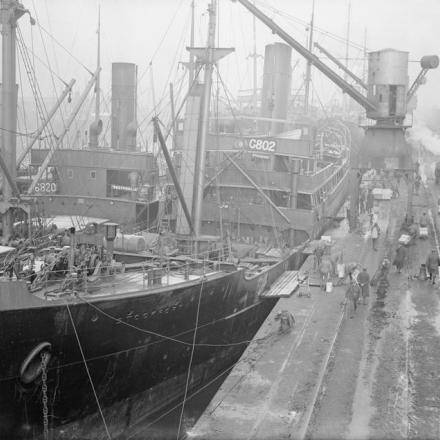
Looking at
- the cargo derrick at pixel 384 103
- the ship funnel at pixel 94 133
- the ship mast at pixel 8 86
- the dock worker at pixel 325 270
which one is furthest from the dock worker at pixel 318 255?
the ship funnel at pixel 94 133

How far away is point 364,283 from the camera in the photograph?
15.5 meters

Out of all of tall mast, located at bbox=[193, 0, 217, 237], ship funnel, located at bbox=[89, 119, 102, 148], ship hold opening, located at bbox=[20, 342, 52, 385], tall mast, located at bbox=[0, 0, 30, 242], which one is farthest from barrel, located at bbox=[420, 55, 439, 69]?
ship hold opening, located at bbox=[20, 342, 52, 385]

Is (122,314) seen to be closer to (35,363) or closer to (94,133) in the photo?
(35,363)

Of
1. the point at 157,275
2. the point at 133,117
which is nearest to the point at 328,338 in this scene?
the point at 157,275

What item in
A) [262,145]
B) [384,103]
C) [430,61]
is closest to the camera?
[384,103]

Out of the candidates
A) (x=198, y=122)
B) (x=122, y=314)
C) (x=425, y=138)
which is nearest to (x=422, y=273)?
(x=198, y=122)

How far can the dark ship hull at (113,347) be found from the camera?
35.9ft

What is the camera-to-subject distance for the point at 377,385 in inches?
431

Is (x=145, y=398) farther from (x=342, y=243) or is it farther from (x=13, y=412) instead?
(x=342, y=243)

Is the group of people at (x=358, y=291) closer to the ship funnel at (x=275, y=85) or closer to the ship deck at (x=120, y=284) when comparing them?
the ship deck at (x=120, y=284)

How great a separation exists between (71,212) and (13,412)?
14.0 metres

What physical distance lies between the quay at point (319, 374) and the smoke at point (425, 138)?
31.7 m

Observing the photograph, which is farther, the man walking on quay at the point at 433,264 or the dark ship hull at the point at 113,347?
the man walking on quay at the point at 433,264

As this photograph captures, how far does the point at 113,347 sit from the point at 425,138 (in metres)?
41.0
